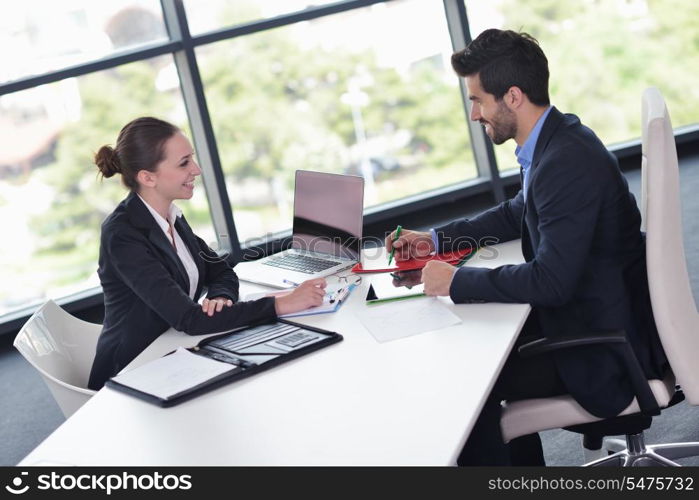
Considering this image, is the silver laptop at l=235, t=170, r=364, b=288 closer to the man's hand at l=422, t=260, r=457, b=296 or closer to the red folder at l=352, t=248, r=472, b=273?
the red folder at l=352, t=248, r=472, b=273

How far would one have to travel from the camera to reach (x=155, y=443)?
6.16 feet

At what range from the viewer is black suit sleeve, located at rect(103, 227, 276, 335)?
99.7 inches

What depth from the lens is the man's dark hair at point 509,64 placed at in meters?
2.51

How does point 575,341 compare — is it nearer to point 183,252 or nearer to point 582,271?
point 582,271

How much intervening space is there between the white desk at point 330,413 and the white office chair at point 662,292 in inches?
10.8

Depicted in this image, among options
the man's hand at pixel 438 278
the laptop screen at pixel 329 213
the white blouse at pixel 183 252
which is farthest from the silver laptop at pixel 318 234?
the man's hand at pixel 438 278

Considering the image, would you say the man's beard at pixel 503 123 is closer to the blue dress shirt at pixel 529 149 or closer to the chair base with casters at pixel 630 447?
the blue dress shirt at pixel 529 149

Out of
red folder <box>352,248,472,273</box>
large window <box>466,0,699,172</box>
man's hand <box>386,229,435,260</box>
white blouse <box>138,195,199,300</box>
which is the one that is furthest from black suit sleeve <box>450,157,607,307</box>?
large window <box>466,0,699,172</box>

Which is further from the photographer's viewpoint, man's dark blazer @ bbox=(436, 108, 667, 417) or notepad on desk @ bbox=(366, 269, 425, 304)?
notepad on desk @ bbox=(366, 269, 425, 304)

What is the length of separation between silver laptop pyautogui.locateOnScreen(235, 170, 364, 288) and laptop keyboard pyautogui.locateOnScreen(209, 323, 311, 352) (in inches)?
17.3

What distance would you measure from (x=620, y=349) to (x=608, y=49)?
4.36 m

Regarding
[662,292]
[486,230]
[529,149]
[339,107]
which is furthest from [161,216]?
[339,107]

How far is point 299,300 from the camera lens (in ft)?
8.49
